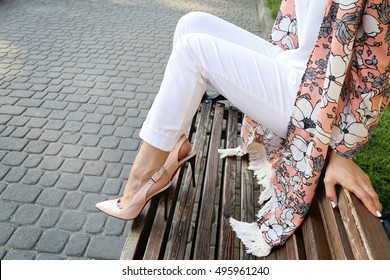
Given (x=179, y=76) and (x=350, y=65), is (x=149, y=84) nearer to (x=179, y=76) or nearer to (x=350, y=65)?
(x=179, y=76)

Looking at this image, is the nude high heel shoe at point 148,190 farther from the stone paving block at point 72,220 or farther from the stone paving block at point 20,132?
the stone paving block at point 20,132

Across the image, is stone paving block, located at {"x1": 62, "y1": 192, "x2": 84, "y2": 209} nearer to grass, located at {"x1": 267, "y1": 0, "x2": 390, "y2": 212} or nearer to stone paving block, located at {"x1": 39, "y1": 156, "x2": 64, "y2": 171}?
stone paving block, located at {"x1": 39, "y1": 156, "x2": 64, "y2": 171}

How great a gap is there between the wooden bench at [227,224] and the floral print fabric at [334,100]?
98 mm

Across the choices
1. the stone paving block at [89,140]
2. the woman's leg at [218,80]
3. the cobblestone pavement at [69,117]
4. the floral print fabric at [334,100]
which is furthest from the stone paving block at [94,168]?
the floral print fabric at [334,100]

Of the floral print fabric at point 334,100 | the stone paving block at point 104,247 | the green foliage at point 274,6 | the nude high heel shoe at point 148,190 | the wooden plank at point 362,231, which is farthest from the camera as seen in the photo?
the green foliage at point 274,6

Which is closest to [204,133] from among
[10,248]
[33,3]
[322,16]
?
[322,16]

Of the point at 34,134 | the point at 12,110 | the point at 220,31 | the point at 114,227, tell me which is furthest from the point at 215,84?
the point at 12,110

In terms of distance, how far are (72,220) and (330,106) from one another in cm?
182

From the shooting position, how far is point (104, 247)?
229 cm

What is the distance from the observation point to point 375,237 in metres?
1.11

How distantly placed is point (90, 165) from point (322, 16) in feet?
6.79

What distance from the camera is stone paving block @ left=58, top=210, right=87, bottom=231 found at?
93.9 inches

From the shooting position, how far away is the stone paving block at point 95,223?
239 centimetres

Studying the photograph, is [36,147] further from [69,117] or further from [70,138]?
[69,117]
